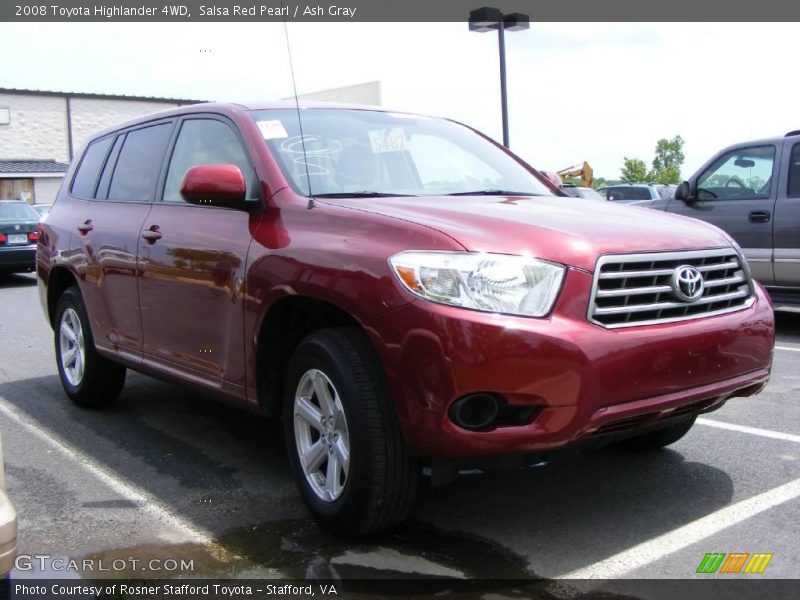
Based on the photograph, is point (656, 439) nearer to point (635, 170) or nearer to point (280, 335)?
point (280, 335)

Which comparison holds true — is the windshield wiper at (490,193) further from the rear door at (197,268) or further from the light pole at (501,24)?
the light pole at (501,24)

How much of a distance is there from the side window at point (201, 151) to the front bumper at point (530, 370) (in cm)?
150

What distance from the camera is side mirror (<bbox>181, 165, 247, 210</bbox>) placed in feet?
12.9

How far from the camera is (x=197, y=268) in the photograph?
14.1ft

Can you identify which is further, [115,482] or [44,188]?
[44,188]

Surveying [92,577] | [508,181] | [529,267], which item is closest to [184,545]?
[92,577]

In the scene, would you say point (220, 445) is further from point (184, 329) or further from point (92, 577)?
point (92, 577)

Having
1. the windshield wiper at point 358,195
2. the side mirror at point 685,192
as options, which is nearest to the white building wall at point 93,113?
the side mirror at point 685,192

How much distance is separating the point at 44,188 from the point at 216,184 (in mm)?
41493

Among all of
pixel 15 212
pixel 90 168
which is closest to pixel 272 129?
pixel 90 168

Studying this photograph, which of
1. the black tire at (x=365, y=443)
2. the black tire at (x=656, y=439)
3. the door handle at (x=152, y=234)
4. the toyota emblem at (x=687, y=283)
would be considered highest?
the door handle at (x=152, y=234)

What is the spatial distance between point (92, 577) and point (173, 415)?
7.97 ft

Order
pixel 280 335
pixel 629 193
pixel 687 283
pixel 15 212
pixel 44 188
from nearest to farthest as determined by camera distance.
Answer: pixel 687 283 < pixel 280 335 < pixel 15 212 < pixel 629 193 < pixel 44 188

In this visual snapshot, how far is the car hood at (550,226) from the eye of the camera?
10.7 ft
